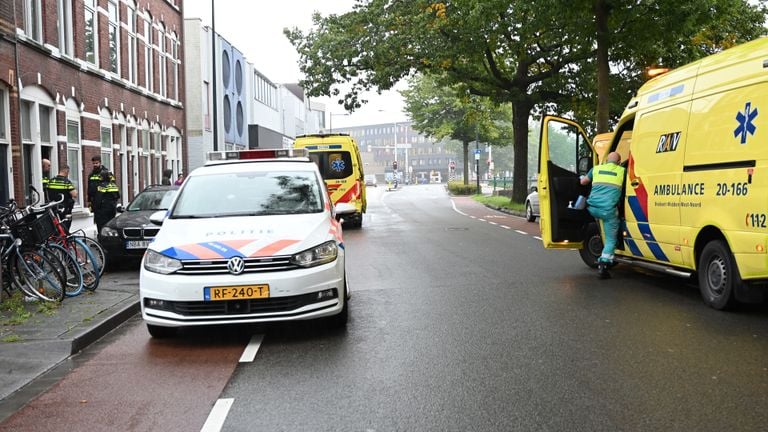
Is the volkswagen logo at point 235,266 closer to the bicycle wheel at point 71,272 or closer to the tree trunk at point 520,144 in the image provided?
the bicycle wheel at point 71,272

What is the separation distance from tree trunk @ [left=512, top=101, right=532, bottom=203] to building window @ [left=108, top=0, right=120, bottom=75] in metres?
14.7

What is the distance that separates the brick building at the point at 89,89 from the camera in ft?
54.0

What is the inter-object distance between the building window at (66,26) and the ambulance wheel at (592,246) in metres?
15.1

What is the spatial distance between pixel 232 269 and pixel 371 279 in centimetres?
453

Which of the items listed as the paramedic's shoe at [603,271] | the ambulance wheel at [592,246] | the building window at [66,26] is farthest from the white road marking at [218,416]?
the building window at [66,26]

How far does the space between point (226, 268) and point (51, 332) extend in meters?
2.04

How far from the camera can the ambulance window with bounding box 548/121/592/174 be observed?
34.8 feet

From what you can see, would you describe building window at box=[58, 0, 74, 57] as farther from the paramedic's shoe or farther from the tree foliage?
the paramedic's shoe

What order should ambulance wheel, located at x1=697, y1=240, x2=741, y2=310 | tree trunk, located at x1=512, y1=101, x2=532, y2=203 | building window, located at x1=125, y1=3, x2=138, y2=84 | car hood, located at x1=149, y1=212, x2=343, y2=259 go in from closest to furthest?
car hood, located at x1=149, y1=212, x2=343, y2=259 → ambulance wheel, located at x1=697, y1=240, x2=741, y2=310 → building window, located at x1=125, y1=3, x2=138, y2=84 → tree trunk, located at x1=512, y1=101, x2=532, y2=203

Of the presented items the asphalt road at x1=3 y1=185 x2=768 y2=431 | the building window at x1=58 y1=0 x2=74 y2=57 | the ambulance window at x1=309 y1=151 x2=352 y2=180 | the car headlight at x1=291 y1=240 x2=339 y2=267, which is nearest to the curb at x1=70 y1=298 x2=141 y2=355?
the asphalt road at x1=3 y1=185 x2=768 y2=431

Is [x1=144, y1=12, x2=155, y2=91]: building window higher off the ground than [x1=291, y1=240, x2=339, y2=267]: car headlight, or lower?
higher

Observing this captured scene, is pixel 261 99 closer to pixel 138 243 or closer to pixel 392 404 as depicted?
pixel 138 243

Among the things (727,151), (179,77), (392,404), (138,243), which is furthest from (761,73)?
(179,77)

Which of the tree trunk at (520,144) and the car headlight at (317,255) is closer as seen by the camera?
the car headlight at (317,255)
